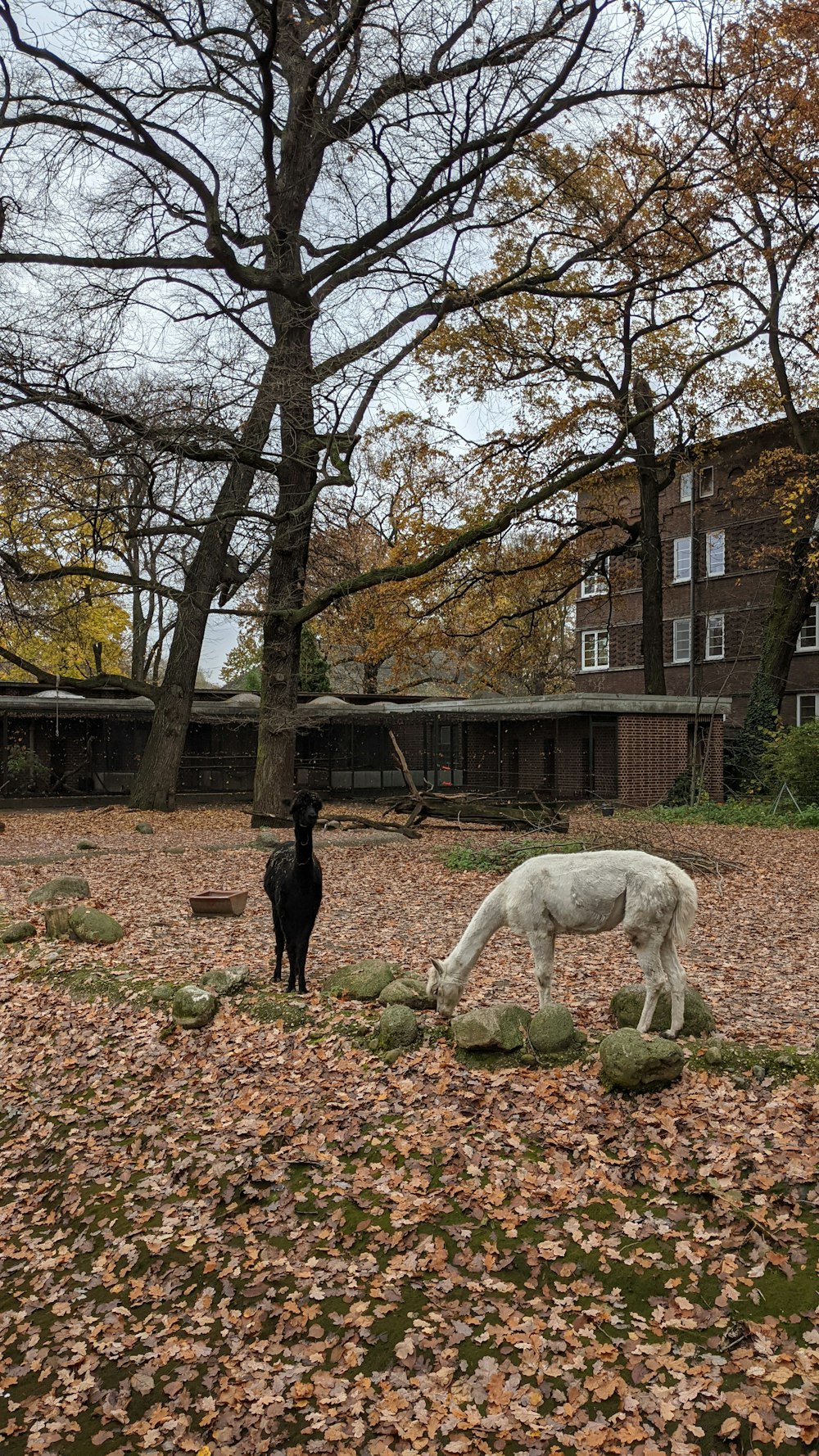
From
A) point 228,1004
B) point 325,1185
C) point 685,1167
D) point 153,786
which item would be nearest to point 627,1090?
point 685,1167

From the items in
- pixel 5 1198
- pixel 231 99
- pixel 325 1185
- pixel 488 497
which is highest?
pixel 231 99

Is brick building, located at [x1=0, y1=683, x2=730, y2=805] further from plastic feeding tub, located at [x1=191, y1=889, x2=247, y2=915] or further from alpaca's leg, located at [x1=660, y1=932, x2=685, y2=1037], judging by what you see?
alpaca's leg, located at [x1=660, y1=932, x2=685, y2=1037]

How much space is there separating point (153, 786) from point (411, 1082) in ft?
64.8

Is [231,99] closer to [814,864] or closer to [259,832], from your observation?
[259,832]

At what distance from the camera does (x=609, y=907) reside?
22.4ft

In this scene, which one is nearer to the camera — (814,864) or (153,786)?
(814,864)

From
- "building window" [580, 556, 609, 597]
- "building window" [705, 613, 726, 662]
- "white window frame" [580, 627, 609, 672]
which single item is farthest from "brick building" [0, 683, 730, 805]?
"white window frame" [580, 627, 609, 672]

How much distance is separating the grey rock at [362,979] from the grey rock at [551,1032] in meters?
1.80

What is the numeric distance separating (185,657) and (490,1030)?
19.8m

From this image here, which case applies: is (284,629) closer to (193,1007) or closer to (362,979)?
(362,979)

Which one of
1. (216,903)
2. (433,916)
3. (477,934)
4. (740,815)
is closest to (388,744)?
(740,815)

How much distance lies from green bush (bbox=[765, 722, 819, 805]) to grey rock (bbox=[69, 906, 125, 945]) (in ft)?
57.5

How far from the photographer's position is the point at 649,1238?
16.8ft

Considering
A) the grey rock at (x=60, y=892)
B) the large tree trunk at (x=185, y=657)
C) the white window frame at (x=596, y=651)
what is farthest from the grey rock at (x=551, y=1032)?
the white window frame at (x=596, y=651)
